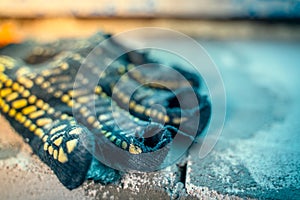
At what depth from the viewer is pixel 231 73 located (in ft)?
4.89

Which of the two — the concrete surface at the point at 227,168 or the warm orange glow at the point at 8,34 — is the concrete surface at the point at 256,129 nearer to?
the concrete surface at the point at 227,168

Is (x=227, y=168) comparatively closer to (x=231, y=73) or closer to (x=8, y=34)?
(x=231, y=73)

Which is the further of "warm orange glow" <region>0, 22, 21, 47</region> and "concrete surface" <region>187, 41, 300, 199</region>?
"warm orange glow" <region>0, 22, 21, 47</region>

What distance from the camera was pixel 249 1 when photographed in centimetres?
181

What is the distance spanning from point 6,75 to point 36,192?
15.1 inches

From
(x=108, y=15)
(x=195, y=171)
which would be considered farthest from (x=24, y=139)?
(x=108, y=15)

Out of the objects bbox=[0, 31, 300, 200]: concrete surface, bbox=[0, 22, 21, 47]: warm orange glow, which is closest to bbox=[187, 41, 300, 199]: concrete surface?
bbox=[0, 31, 300, 200]: concrete surface

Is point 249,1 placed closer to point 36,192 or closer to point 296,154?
point 296,154

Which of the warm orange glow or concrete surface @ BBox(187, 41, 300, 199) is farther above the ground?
concrete surface @ BBox(187, 41, 300, 199)

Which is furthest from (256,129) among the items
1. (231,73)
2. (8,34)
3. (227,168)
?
(8,34)

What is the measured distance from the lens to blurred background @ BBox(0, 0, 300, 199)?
30.9 inches

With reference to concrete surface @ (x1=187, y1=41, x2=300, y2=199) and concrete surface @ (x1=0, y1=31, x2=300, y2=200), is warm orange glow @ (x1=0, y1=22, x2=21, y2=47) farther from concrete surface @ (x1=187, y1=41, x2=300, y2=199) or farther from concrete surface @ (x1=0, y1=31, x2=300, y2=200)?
concrete surface @ (x1=187, y1=41, x2=300, y2=199)

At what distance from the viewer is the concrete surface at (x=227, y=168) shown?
76cm

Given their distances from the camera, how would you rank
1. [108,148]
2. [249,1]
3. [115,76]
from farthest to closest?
[249,1] < [115,76] < [108,148]
